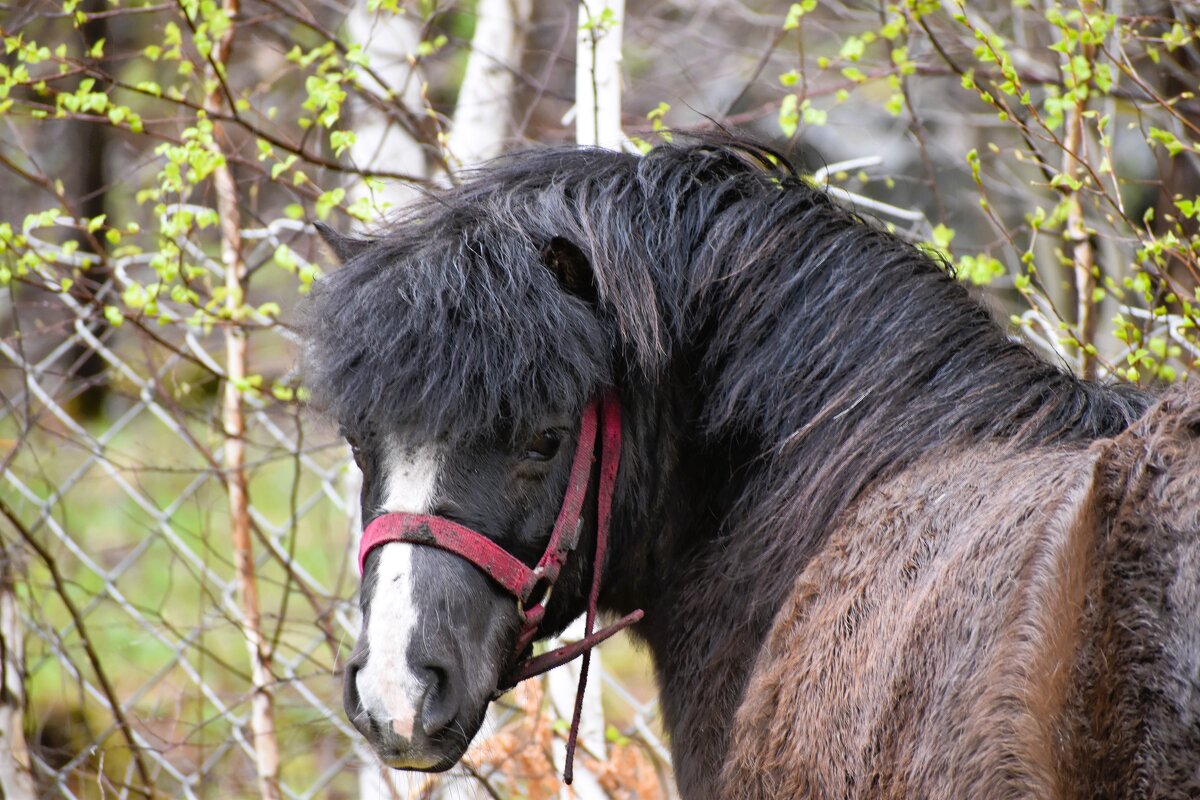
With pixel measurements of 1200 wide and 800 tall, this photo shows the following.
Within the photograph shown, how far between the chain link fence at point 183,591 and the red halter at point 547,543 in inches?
11.7

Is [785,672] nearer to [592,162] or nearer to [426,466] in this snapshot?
[426,466]

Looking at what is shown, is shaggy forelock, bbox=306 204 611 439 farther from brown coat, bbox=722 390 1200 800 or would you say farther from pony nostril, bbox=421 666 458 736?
brown coat, bbox=722 390 1200 800

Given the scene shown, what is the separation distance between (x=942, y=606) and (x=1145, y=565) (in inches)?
11.6

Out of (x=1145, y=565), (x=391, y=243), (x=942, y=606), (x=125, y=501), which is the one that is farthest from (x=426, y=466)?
(x=125, y=501)

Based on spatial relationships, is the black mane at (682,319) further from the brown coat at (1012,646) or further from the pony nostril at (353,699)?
the pony nostril at (353,699)

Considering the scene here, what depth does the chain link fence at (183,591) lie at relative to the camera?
3.42m

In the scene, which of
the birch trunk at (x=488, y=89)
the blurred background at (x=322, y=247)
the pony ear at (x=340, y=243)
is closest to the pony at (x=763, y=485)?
the pony ear at (x=340, y=243)

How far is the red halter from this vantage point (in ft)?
6.54

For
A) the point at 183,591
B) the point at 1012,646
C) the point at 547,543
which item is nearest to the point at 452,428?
the point at 547,543

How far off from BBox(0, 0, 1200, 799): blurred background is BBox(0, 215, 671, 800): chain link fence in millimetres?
31

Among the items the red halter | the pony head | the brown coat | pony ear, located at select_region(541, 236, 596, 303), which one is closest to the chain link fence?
the red halter

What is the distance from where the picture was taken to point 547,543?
7.00 ft

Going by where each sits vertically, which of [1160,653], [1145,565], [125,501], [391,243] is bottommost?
[1160,653]

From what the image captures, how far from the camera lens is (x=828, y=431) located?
2150mm
